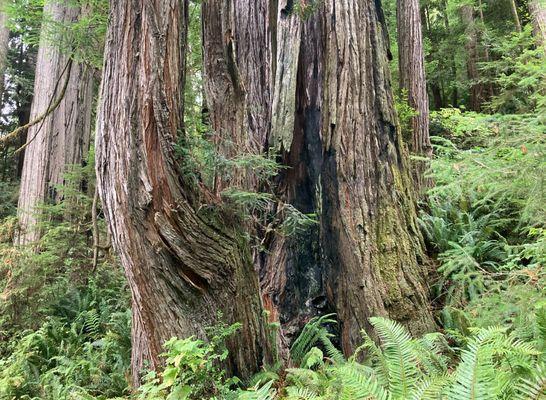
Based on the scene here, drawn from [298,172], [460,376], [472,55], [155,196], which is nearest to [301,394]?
[460,376]

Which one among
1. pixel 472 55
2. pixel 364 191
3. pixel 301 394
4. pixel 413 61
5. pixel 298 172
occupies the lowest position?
pixel 301 394

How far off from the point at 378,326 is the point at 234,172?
171cm

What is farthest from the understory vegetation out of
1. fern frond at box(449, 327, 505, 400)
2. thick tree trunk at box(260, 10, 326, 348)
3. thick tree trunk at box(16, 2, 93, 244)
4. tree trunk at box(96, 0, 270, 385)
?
thick tree trunk at box(16, 2, 93, 244)

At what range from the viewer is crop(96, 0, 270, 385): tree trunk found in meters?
2.93

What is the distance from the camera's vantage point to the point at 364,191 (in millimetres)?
4574

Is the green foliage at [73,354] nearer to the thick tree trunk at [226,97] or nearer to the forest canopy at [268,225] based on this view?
→ the forest canopy at [268,225]

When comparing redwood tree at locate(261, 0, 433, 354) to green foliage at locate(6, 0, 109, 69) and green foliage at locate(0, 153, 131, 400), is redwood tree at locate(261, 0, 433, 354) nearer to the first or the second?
green foliage at locate(0, 153, 131, 400)

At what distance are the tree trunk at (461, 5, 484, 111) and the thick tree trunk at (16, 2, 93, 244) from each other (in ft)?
34.4

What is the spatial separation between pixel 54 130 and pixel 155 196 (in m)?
6.46

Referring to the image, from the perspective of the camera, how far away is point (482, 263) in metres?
4.84

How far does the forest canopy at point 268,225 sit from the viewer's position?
290 cm

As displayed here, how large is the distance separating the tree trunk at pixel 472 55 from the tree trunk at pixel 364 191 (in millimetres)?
8664

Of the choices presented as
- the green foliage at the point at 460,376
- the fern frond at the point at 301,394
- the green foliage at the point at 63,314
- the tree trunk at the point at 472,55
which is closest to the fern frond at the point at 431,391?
the green foliage at the point at 460,376

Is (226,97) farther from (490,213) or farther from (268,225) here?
(490,213)
